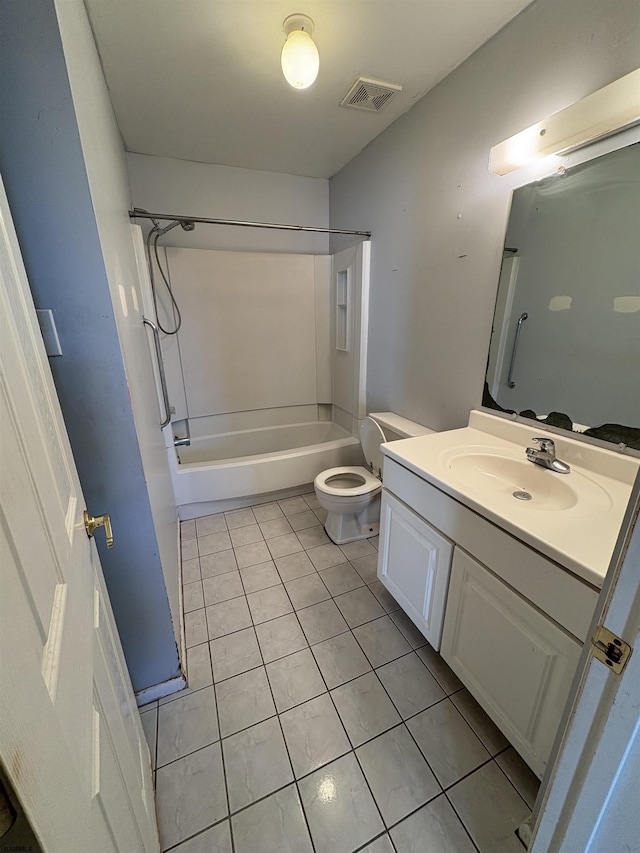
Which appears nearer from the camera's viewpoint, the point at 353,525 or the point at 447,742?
the point at 447,742

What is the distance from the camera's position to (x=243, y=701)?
131cm

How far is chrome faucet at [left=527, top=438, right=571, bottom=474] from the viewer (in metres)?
1.18

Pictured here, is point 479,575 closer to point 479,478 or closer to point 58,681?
point 479,478

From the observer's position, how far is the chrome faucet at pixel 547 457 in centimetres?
118

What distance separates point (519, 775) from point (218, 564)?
157 centimetres

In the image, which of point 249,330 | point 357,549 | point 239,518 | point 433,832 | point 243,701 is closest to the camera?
point 433,832

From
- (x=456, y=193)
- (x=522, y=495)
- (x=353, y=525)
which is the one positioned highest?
(x=456, y=193)

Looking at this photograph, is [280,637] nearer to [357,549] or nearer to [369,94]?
[357,549]

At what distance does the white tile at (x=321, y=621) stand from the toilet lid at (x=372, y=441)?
0.84 m

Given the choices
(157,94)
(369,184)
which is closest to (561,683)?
(369,184)

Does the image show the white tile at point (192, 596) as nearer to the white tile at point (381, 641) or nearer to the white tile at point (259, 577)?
the white tile at point (259, 577)

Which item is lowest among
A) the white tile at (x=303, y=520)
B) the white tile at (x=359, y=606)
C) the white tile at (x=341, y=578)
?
the white tile at (x=359, y=606)

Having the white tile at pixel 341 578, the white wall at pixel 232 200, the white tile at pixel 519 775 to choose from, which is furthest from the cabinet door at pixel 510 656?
the white wall at pixel 232 200

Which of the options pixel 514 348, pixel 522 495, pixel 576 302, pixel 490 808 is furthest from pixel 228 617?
pixel 576 302
